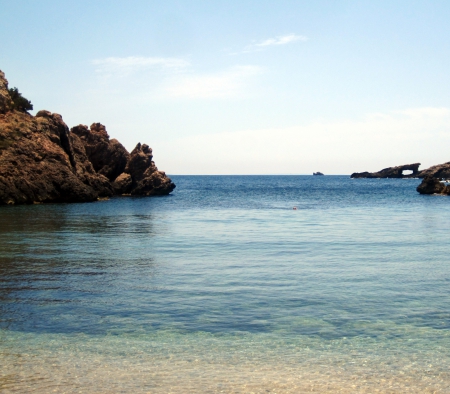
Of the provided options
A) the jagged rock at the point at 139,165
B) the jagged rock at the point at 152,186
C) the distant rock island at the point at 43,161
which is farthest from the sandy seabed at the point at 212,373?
the jagged rock at the point at 139,165

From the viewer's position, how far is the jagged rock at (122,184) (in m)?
88.3

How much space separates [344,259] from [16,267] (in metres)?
13.5

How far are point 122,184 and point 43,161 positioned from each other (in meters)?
25.3

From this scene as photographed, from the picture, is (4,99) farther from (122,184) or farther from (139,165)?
(139,165)

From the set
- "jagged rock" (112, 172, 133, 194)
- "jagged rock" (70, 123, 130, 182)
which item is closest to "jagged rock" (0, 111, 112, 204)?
"jagged rock" (112, 172, 133, 194)

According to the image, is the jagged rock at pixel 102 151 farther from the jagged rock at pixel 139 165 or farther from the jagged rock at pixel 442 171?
the jagged rock at pixel 442 171

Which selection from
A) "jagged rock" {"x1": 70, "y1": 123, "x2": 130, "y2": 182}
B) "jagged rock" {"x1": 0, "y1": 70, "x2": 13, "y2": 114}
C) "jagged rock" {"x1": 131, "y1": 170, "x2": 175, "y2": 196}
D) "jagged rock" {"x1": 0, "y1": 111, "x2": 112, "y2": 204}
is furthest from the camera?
"jagged rock" {"x1": 70, "y1": 123, "x2": 130, "y2": 182}

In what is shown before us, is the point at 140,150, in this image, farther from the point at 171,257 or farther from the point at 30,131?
the point at 171,257

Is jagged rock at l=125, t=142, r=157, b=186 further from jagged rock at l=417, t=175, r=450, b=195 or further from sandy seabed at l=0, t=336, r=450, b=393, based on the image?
sandy seabed at l=0, t=336, r=450, b=393

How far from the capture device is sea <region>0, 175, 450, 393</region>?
809cm

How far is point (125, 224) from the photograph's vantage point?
38.2 meters

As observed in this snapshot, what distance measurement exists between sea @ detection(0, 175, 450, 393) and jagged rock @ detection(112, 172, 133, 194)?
63.7 meters

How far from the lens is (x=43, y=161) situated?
209 feet

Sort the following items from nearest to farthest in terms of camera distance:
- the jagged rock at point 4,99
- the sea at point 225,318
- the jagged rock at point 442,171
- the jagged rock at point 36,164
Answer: the sea at point 225,318 → the jagged rock at point 36,164 → the jagged rock at point 4,99 → the jagged rock at point 442,171
